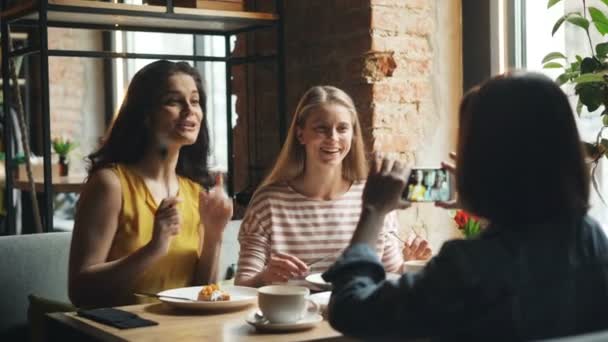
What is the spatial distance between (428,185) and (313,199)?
0.89 meters

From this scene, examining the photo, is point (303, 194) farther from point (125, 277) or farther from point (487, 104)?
point (487, 104)

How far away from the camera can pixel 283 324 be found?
1.69 metres

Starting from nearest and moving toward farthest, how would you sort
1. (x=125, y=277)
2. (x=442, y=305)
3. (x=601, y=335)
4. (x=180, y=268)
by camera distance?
(x=601, y=335) → (x=442, y=305) → (x=125, y=277) → (x=180, y=268)

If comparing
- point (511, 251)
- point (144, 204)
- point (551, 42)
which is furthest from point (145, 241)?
point (551, 42)

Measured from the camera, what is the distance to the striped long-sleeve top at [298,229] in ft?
7.84

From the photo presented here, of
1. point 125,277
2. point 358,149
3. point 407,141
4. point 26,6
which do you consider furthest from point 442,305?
point 26,6

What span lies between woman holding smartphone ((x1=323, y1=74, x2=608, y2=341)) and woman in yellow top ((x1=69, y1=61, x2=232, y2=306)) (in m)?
1.03

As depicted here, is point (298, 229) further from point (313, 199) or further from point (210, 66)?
point (210, 66)

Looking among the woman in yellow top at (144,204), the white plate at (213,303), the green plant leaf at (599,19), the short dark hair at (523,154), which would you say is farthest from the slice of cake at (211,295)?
the green plant leaf at (599,19)

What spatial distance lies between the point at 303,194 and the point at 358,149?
0.21 meters

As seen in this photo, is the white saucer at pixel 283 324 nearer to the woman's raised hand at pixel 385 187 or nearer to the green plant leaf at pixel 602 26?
the woman's raised hand at pixel 385 187

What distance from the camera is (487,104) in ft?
4.10

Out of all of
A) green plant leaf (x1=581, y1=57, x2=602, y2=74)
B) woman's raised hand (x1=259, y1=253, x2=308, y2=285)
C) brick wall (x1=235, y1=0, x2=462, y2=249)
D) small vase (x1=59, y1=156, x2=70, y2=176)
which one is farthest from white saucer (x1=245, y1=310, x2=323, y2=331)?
small vase (x1=59, y1=156, x2=70, y2=176)

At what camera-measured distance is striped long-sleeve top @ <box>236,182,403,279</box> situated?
2.39 metres
